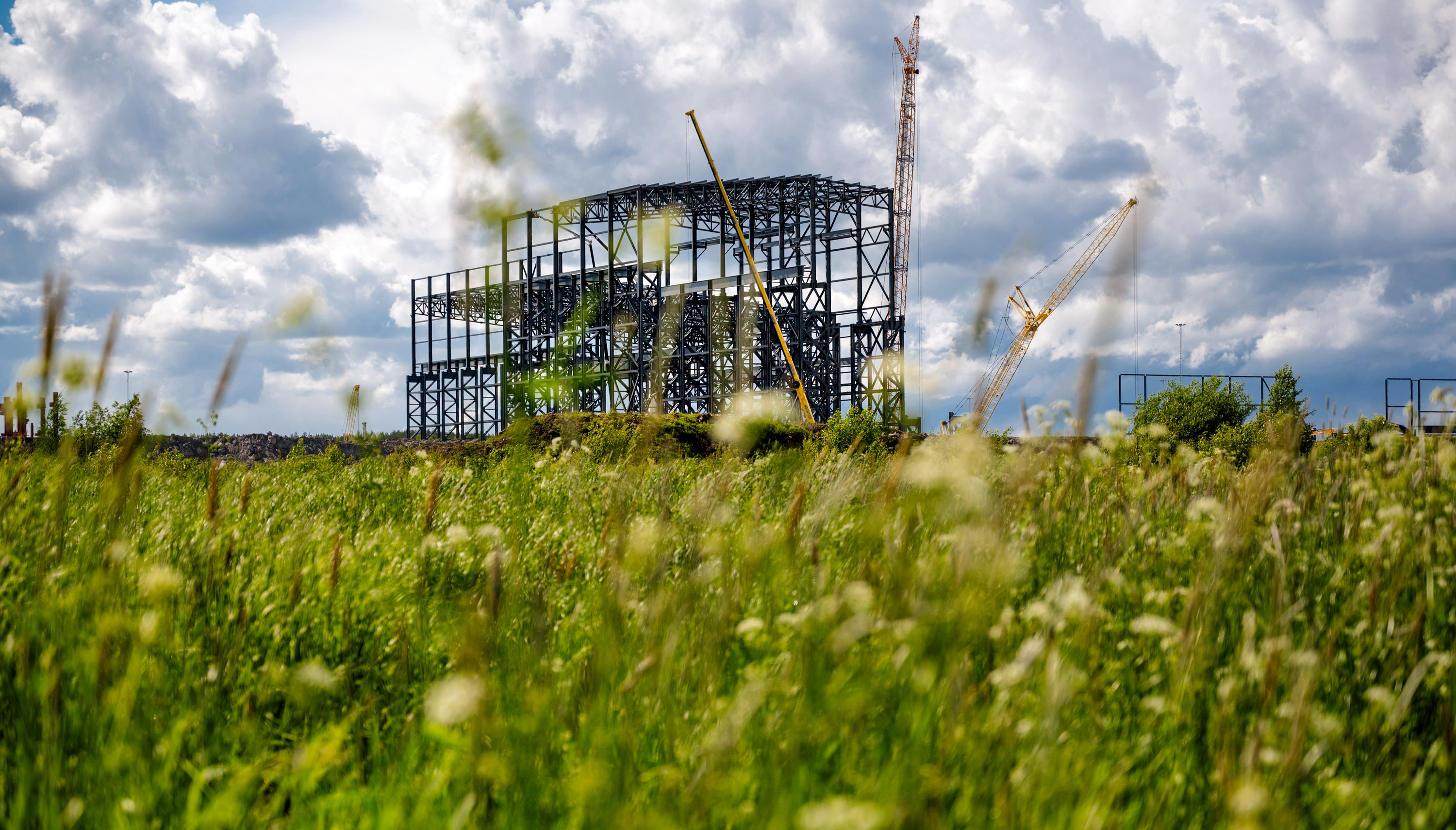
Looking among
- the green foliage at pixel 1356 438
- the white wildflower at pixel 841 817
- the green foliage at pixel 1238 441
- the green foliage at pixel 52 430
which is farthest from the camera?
the green foliage at pixel 1238 441

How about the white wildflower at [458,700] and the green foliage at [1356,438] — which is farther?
the green foliage at [1356,438]

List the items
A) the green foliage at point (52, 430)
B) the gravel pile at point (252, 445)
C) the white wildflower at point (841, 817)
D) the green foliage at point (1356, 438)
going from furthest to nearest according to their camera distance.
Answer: the gravel pile at point (252, 445), the green foliage at point (1356, 438), the green foliage at point (52, 430), the white wildflower at point (841, 817)

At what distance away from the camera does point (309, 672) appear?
6.45 ft

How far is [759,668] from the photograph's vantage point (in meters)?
2.13

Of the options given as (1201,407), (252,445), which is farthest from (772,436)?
(1201,407)

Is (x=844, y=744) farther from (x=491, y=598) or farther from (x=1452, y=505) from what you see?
(x=1452, y=505)

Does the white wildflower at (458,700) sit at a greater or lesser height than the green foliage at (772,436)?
lesser

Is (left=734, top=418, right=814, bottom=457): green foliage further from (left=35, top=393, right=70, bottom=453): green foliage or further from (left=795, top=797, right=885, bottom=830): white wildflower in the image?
(left=795, top=797, right=885, bottom=830): white wildflower

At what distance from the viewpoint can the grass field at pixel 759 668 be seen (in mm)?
1516

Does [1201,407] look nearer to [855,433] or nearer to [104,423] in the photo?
[855,433]

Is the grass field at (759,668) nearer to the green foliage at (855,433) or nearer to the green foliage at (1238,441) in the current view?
the green foliage at (855,433)

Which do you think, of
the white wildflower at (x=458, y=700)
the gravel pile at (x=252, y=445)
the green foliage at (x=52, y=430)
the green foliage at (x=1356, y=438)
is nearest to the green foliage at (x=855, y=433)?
the green foliage at (x=1356, y=438)

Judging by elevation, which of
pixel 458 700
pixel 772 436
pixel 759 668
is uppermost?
pixel 772 436

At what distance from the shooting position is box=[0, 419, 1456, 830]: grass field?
152 cm
